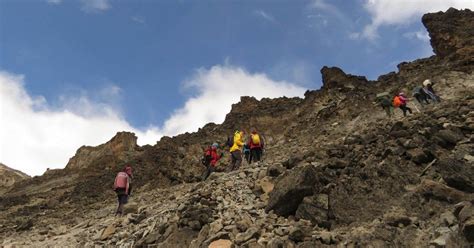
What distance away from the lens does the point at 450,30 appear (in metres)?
30.2

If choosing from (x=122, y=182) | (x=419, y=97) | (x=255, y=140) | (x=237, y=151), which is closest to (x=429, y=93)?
(x=419, y=97)

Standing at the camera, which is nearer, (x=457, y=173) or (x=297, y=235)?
(x=297, y=235)

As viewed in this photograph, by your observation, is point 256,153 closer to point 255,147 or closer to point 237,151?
point 255,147

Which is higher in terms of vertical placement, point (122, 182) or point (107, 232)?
point (122, 182)

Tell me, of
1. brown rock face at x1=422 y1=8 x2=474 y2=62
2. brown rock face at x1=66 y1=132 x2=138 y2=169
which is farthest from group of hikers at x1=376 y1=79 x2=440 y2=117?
brown rock face at x1=66 y1=132 x2=138 y2=169

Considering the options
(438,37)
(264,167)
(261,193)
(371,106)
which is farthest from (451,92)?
(261,193)

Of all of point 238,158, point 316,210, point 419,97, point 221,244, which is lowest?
point 221,244

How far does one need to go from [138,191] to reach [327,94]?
15117 millimetres

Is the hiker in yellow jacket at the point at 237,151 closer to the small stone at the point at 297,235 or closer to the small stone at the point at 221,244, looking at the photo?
the small stone at the point at 221,244

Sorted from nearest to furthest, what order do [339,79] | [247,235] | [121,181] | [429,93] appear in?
1. [247,235]
2. [121,181]
3. [429,93]
4. [339,79]

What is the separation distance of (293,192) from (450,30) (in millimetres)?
25792

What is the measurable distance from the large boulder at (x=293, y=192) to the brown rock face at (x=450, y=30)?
21710 millimetres

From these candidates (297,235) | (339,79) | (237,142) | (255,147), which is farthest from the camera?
(339,79)

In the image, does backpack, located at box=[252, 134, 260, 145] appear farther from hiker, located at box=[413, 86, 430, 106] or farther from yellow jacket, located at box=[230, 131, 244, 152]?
hiker, located at box=[413, 86, 430, 106]
